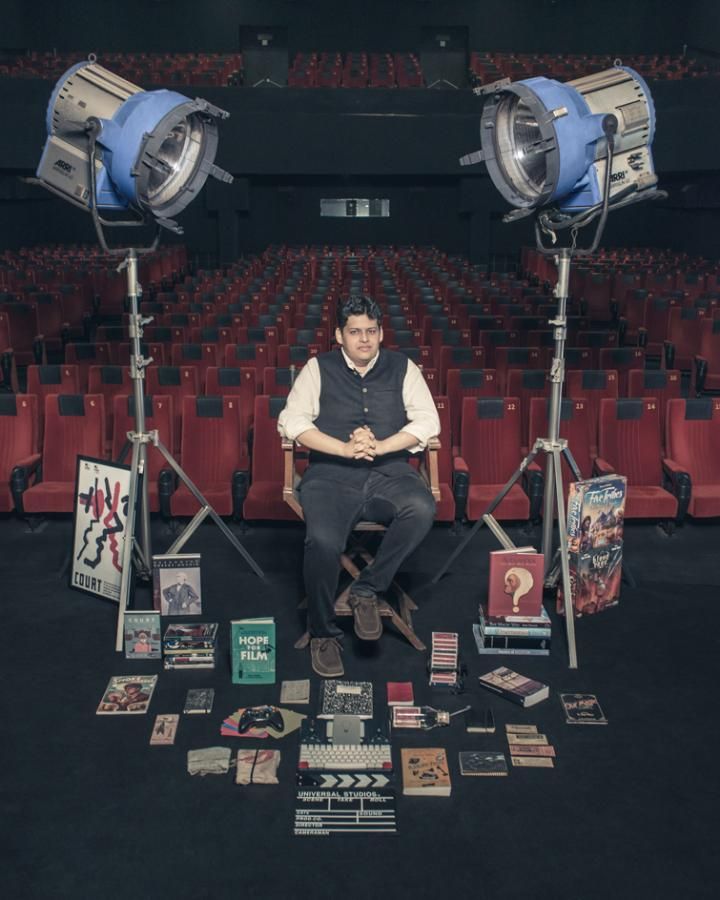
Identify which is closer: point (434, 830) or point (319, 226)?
point (434, 830)

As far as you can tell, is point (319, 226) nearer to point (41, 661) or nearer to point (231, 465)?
point (231, 465)

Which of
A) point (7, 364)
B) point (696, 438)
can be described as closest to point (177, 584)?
point (696, 438)

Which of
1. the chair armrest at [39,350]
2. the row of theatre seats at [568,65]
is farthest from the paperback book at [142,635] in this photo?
the row of theatre seats at [568,65]

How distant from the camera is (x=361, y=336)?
3.77 metres

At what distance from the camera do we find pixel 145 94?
11.8ft

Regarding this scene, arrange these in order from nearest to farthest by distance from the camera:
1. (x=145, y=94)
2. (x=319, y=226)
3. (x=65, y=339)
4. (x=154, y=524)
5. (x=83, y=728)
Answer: (x=83, y=728)
(x=145, y=94)
(x=154, y=524)
(x=65, y=339)
(x=319, y=226)

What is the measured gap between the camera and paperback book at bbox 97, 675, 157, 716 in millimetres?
3350

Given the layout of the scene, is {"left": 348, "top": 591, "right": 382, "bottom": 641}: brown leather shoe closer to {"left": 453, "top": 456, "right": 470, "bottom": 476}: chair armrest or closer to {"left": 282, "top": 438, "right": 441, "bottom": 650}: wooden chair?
{"left": 282, "top": 438, "right": 441, "bottom": 650}: wooden chair

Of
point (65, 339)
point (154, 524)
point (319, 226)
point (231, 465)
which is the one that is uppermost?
point (319, 226)

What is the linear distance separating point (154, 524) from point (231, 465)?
542mm

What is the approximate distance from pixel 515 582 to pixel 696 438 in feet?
6.59

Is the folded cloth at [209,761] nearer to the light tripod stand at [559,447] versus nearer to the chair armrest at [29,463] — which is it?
the light tripod stand at [559,447]

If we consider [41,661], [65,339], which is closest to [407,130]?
[65,339]

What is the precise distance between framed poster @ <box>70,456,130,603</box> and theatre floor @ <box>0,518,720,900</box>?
143 millimetres
